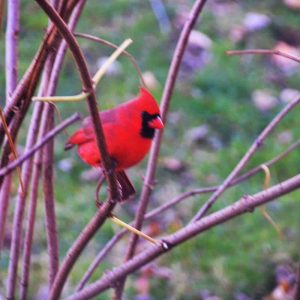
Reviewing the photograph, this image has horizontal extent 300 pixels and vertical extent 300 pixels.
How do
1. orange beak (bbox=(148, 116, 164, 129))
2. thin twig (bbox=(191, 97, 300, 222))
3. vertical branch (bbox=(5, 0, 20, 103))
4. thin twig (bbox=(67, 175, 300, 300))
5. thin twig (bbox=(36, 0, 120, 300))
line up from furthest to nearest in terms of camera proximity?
thin twig (bbox=(191, 97, 300, 222)), vertical branch (bbox=(5, 0, 20, 103)), orange beak (bbox=(148, 116, 164, 129)), thin twig (bbox=(67, 175, 300, 300)), thin twig (bbox=(36, 0, 120, 300))

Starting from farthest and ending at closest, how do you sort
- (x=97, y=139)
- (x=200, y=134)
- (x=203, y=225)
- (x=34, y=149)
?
(x=200, y=134) < (x=34, y=149) < (x=203, y=225) < (x=97, y=139)

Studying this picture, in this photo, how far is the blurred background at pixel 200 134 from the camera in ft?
9.96

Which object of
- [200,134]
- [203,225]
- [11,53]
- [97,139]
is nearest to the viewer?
[97,139]

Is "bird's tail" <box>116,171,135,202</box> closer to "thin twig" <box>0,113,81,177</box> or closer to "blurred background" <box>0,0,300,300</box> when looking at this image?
"thin twig" <box>0,113,81,177</box>

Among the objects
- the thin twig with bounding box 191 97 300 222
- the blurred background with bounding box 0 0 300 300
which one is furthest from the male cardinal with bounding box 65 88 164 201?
the blurred background with bounding box 0 0 300 300

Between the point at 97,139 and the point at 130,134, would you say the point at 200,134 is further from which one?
the point at 97,139

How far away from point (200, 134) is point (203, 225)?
2811 millimetres

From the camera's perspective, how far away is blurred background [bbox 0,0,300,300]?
3.04 metres

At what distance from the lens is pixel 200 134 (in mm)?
3992

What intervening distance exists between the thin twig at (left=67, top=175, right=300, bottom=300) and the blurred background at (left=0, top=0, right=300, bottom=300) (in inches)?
67.2

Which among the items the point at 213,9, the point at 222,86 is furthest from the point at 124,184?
the point at 213,9

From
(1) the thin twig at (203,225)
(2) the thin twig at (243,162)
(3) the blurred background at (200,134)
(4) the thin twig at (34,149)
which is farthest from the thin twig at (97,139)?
(3) the blurred background at (200,134)

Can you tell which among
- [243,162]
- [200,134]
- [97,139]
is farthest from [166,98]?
[200,134]

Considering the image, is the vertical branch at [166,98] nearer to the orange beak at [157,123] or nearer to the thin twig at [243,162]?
the thin twig at [243,162]
